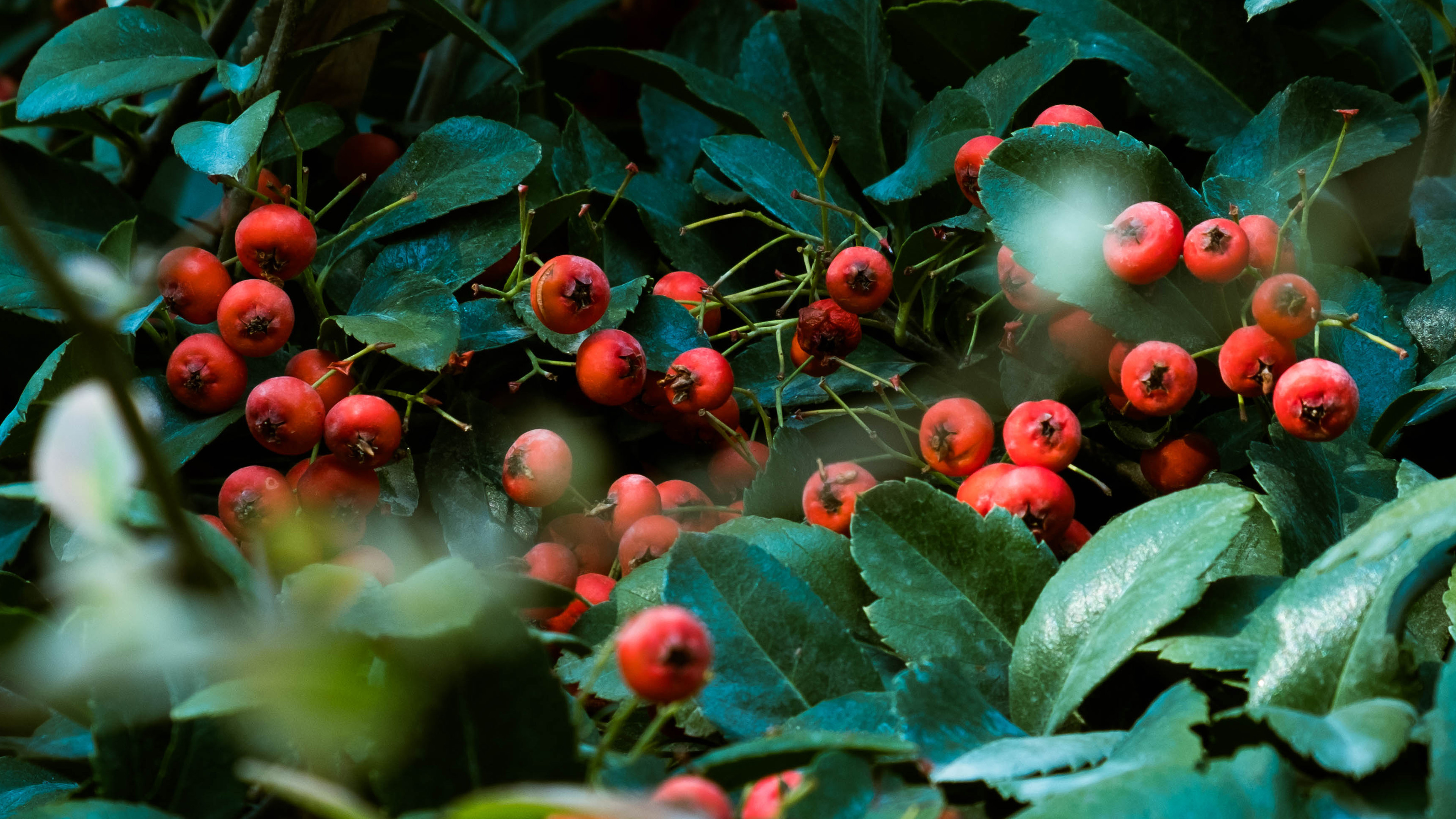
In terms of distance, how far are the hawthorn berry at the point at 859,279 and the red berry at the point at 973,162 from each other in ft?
0.22

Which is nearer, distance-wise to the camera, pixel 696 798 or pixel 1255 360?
pixel 696 798

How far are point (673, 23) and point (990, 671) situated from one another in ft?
2.73

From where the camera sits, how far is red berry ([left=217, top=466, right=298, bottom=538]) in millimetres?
627

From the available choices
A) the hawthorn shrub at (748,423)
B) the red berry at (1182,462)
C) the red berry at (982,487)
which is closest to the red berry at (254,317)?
the hawthorn shrub at (748,423)

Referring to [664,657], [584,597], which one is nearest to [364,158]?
[584,597]

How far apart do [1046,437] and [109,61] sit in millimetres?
664

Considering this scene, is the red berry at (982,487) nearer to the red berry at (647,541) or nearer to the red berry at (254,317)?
the red berry at (647,541)

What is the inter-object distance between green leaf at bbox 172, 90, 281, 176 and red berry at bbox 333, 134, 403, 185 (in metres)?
0.14

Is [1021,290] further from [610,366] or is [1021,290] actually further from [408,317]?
[408,317]

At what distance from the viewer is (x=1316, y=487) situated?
1.90 feet

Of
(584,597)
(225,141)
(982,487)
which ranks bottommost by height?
(584,597)

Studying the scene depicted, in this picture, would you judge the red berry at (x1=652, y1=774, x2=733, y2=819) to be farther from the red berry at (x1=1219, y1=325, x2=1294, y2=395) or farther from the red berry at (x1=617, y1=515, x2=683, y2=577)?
the red berry at (x1=1219, y1=325, x2=1294, y2=395)

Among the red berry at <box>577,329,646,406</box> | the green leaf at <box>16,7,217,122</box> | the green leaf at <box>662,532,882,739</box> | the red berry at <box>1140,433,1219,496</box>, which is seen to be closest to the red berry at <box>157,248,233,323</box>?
the green leaf at <box>16,7,217,122</box>

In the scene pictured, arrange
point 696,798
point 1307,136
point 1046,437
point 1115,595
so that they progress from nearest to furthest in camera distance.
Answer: point 696,798 → point 1115,595 → point 1046,437 → point 1307,136
